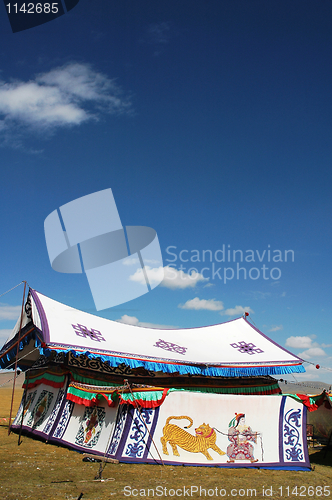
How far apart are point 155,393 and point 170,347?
375 centimetres

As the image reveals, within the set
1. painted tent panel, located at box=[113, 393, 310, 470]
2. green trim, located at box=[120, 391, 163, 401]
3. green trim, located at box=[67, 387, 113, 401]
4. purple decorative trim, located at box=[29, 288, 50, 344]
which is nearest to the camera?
painted tent panel, located at box=[113, 393, 310, 470]

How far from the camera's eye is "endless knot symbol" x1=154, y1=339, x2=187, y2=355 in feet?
38.3

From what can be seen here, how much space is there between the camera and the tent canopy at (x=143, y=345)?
31.6ft

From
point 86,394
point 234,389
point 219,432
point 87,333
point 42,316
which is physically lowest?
point 219,432

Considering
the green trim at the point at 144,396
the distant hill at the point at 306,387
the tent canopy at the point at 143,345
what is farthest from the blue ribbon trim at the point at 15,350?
the distant hill at the point at 306,387

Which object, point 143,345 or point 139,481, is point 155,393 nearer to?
point 139,481

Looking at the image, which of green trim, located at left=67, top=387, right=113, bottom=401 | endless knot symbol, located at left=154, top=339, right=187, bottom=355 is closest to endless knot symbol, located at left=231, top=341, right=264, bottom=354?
endless knot symbol, located at left=154, top=339, right=187, bottom=355

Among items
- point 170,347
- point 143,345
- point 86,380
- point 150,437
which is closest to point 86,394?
point 86,380

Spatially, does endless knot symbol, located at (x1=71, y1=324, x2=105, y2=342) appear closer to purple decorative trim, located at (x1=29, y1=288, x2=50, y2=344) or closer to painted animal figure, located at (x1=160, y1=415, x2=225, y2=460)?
purple decorative trim, located at (x1=29, y1=288, x2=50, y2=344)

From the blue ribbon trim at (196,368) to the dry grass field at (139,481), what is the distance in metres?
2.37

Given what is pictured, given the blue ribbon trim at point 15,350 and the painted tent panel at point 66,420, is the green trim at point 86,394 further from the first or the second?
the blue ribbon trim at point 15,350

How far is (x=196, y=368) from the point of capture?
10.7 meters

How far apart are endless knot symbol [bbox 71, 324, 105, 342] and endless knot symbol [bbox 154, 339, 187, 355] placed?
2.03 metres

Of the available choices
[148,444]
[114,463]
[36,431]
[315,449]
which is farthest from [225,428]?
[36,431]
